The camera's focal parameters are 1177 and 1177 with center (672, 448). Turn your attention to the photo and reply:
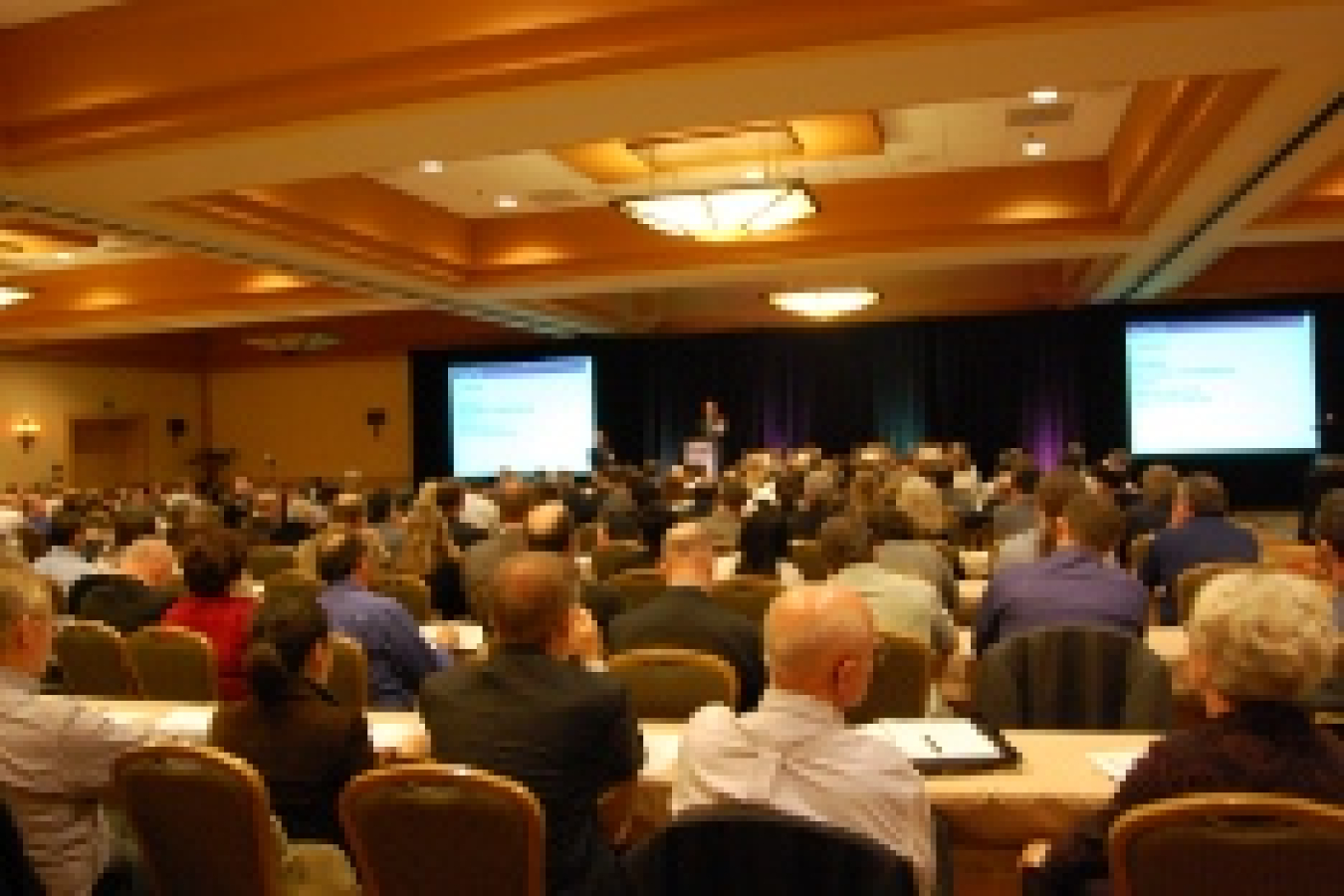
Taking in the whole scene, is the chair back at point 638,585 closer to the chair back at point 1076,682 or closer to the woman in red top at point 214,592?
the woman in red top at point 214,592

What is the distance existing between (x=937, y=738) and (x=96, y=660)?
3.19m

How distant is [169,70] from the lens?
5.45 metres

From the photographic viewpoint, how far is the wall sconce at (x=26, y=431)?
16156 mm

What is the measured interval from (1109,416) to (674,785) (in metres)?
14.5

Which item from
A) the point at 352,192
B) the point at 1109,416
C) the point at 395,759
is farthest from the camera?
the point at 1109,416

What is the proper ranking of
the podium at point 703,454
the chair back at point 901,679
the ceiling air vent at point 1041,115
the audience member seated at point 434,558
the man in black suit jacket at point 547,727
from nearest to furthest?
1. the man in black suit jacket at point 547,727
2. the chair back at point 901,679
3. the audience member seated at point 434,558
4. the ceiling air vent at point 1041,115
5. the podium at point 703,454

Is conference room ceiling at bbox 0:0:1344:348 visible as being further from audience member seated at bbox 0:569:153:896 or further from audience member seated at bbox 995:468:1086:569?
audience member seated at bbox 0:569:153:896

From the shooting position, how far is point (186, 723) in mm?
3375

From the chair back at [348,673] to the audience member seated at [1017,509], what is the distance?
15.2 feet

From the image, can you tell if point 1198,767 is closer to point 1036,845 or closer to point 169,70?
point 1036,845

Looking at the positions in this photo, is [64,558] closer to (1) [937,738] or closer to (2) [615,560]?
(2) [615,560]

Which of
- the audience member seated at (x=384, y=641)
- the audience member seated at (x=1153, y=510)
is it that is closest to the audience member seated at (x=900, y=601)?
the audience member seated at (x=384, y=641)

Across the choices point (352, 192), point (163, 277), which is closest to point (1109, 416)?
point (352, 192)

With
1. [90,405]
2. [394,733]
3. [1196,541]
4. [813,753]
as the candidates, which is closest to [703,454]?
[90,405]
